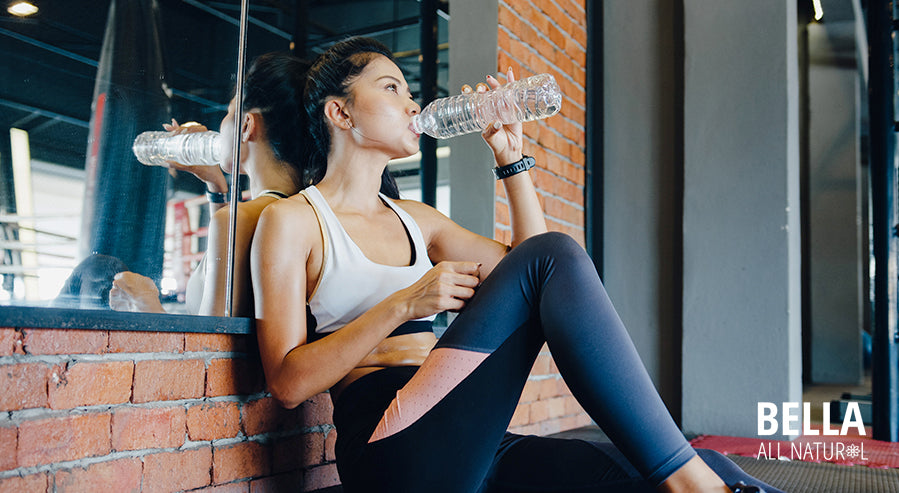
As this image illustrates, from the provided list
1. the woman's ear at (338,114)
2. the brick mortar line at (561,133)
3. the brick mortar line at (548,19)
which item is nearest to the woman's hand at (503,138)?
the woman's ear at (338,114)

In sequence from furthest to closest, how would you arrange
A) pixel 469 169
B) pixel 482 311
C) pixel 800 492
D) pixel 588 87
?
1. pixel 588 87
2. pixel 469 169
3. pixel 800 492
4. pixel 482 311

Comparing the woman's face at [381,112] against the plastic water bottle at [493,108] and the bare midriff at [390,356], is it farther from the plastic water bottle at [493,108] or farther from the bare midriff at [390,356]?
the bare midriff at [390,356]

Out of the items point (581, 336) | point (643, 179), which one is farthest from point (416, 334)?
point (643, 179)

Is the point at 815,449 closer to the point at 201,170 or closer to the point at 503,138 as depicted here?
the point at 503,138

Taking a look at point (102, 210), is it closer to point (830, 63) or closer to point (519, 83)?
point (519, 83)

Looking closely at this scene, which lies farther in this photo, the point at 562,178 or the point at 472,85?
the point at 562,178

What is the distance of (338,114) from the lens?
4.66 ft

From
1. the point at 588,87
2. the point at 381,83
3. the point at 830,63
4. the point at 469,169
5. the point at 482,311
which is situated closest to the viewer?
the point at 482,311

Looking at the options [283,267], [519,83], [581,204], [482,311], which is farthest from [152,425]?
[581,204]

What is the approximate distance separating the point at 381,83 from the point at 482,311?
23.5 inches

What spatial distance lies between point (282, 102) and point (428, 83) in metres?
0.75

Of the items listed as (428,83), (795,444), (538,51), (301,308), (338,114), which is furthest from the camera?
(538,51)

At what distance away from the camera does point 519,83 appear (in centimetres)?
142

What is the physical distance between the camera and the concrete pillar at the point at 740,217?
243 cm
